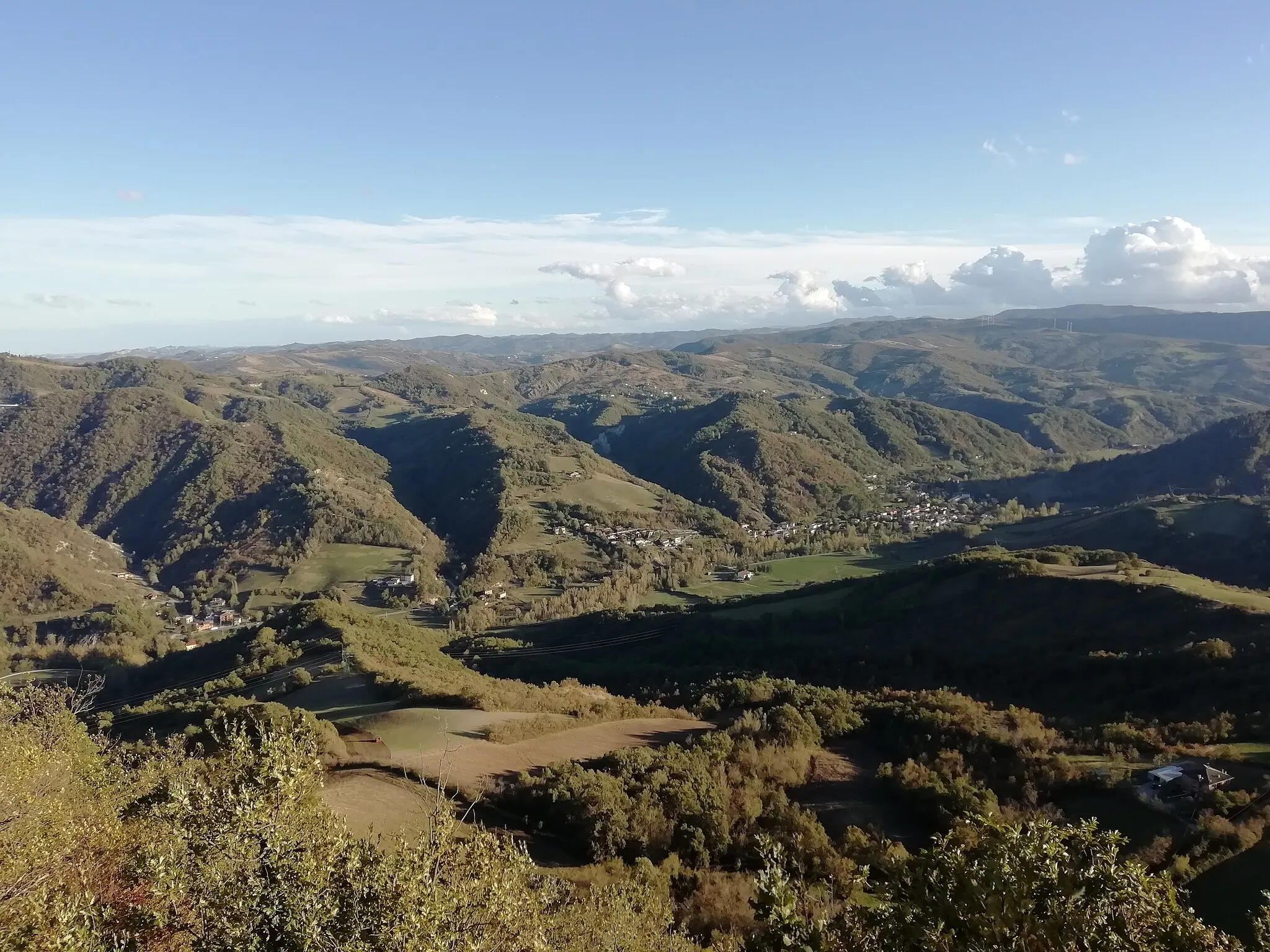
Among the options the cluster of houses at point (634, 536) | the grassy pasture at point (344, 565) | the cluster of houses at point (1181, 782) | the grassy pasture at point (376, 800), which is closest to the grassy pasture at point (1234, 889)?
the cluster of houses at point (1181, 782)

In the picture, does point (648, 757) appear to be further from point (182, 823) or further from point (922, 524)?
point (922, 524)

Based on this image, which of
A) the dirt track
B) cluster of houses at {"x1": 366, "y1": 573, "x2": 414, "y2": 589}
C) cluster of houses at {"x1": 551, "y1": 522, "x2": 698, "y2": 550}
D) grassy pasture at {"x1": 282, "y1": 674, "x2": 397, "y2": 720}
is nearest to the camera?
the dirt track

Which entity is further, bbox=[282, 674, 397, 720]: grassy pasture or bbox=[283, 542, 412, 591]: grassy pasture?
bbox=[283, 542, 412, 591]: grassy pasture

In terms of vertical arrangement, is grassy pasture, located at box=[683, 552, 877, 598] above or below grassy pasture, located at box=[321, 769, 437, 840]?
below

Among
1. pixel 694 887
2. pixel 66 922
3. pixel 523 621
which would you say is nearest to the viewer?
pixel 66 922

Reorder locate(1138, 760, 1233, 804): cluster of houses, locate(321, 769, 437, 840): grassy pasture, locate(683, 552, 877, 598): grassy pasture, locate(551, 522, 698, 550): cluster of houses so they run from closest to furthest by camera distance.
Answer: locate(321, 769, 437, 840): grassy pasture, locate(1138, 760, 1233, 804): cluster of houses, locate(683, 552, 877, 598): grassy pasture, locate(551, 522, 698, 550): cluster of houses

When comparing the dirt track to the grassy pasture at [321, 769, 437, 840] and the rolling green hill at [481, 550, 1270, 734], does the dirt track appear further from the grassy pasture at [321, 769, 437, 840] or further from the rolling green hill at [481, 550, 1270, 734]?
the rolling green hill at [481, 550, 1270, 734]

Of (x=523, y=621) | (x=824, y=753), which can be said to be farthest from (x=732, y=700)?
(x=523, y=621)

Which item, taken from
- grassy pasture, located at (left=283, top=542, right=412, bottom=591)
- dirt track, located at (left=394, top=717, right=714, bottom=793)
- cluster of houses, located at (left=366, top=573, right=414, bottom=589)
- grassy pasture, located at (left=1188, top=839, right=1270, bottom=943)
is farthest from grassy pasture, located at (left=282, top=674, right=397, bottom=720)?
grassy pasture, located at (left=283, top=542, right=412, bottom=591)

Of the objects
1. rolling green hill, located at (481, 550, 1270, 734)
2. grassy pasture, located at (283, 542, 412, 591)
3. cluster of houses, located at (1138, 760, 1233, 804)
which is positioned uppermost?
cluster of houses, located at (1138, 760, 1233, 804)

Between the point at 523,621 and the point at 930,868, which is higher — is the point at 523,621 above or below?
below
